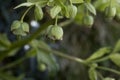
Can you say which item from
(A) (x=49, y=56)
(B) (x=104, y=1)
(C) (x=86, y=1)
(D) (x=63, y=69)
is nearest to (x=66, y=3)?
(C) (x=86, y=1)

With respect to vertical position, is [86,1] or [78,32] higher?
[86,1]

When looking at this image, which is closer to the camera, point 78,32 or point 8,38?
point 8,38

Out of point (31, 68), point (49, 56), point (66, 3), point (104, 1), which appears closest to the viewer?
point (66, 3)

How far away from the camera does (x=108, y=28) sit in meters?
1.55

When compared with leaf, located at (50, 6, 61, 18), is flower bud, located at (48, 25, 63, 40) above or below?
below

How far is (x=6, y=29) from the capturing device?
3.49 ft

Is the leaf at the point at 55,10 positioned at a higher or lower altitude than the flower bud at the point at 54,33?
higher

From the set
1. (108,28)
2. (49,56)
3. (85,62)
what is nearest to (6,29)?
(49,56)

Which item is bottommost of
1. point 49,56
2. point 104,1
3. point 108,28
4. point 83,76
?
point 83,76

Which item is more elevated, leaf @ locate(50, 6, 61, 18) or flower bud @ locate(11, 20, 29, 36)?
leaf @ locate(50, 6, 61, 18)

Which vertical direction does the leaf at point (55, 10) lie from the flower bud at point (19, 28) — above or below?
above

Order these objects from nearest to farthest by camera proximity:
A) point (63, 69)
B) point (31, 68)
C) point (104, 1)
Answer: point (104, 1)
point (31, 68)
point (63, 69)

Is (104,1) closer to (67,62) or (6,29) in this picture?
(6,29)

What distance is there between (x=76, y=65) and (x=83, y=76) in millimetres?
58
